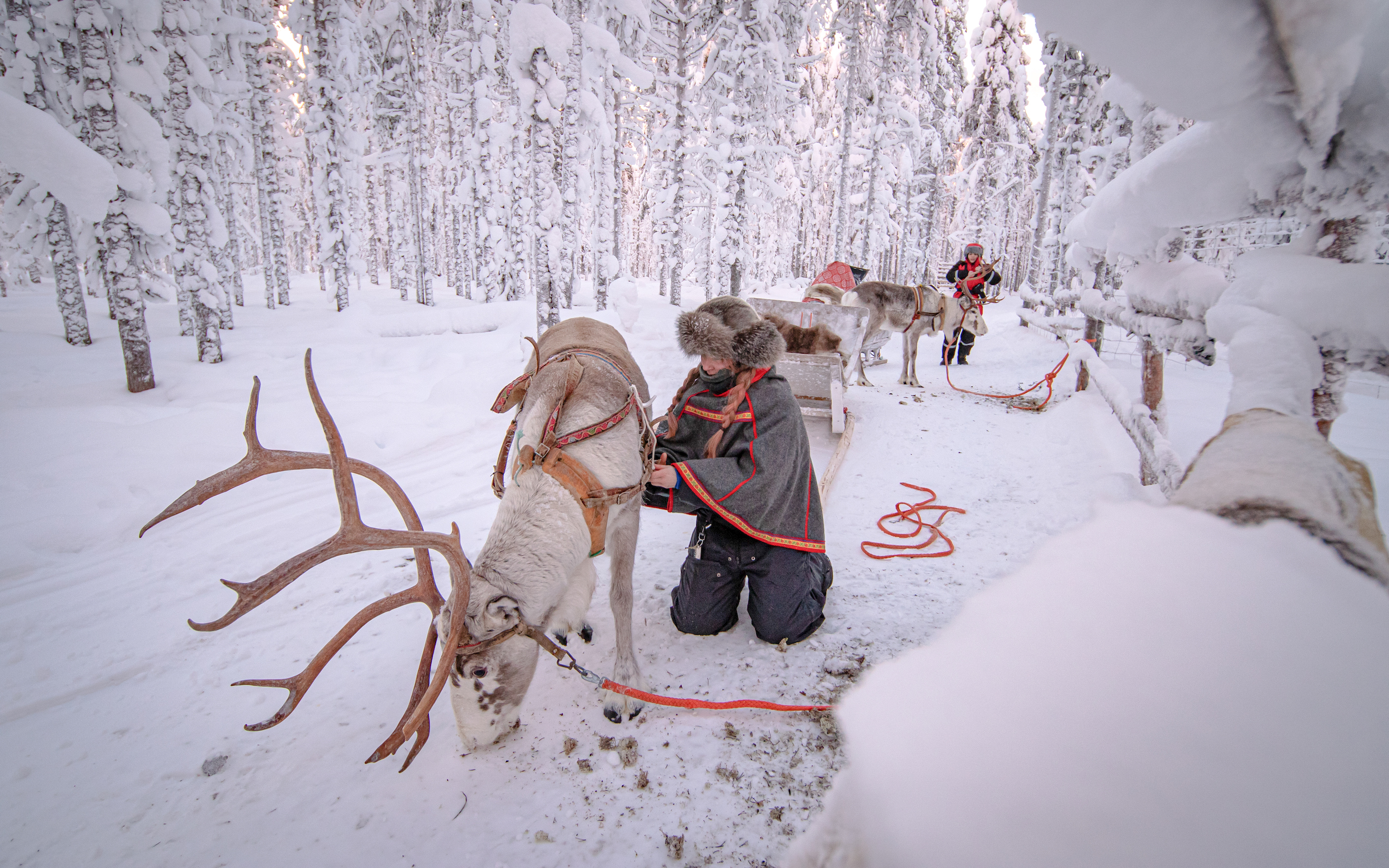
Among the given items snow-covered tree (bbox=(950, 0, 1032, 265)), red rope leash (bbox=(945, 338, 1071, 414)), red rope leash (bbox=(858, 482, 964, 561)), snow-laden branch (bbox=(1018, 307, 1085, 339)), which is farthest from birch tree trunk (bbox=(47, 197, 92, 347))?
snow-covered tree (bbox=(950, 0, 1032, 265))

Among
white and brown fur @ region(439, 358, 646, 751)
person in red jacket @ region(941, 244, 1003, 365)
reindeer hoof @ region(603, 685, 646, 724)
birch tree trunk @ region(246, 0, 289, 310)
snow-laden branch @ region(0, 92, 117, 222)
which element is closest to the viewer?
white and brown fur @ region(439, 358, 646, 751)

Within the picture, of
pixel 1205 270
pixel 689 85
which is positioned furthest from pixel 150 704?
pixel 689 85

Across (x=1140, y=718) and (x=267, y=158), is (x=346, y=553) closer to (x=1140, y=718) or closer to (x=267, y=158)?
(x=1140, y=718)

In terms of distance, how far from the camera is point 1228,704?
49 cm

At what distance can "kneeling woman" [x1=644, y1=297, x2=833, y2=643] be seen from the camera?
2.97 metres

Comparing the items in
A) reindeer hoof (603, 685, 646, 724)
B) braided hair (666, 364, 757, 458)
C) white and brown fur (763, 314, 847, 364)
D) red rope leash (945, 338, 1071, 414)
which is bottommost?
reindeer hoof (603, 685, 646, 724)

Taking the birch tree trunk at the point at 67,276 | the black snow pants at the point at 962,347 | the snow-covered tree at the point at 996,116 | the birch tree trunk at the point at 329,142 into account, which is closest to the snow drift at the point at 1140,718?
the black snow pants at the point at 962,347

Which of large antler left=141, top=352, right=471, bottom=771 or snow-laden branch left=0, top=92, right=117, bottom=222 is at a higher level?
snow-laden branch left=0, top=92, right=117, bottom=222

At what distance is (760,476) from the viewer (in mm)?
2969

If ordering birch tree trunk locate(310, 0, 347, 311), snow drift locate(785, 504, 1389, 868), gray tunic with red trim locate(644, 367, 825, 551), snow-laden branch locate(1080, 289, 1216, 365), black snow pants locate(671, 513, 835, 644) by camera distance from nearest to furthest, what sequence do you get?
snow drift locate(785, 504, 1389, 868), snow-laden branch locate(1080, 289, 1216, 365), gray tunic with red trim locate(644, 367, 825, 551), black snow pants locate(671, 513, 835, 644), birch tree trunk locate(310, 0, 347, 311)

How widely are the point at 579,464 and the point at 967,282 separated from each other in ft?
35.9

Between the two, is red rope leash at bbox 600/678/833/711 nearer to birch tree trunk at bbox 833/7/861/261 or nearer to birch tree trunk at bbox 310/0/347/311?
birch tree trunk at bbox 310/0/347/311

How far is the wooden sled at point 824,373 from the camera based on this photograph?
6582mm

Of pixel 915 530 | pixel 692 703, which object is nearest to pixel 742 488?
pixel 692 703
